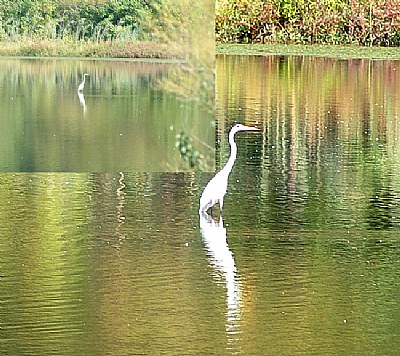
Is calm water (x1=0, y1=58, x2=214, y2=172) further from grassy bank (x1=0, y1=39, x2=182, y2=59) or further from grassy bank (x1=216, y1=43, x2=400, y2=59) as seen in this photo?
grassy bank (x1=216, y1=43, x2=400, y2=59)

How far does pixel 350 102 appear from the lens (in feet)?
59.6

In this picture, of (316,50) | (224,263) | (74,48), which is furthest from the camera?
(316,50)

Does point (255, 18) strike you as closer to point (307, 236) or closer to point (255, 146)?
point (255, 146)

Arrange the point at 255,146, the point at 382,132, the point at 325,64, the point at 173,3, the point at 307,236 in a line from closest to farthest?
the point at 307,236 < the point at 173,3 < the point at 255,146 < the point at 382,132 < the point at 325,64

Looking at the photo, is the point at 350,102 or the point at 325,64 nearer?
the point at 350,102

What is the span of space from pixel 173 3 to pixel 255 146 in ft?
8.20

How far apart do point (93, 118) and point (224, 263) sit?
4368 millimetres

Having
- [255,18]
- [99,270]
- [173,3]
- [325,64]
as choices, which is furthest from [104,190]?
[255,18]

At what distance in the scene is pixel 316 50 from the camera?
79.4ft

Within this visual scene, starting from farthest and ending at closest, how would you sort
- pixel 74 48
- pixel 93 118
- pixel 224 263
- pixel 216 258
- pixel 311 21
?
1. pixel 311 21
2. pixel 74 48
3. pixel 93 118
4. pixel 216 258
5. pixel 224 263

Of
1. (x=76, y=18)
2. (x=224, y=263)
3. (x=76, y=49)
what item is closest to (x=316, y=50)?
(x=76, y=49)

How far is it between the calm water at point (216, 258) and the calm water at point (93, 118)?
0.73 ft

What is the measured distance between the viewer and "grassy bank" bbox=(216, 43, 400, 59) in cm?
2362

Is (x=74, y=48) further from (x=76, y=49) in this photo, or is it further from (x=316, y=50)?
(x=316, y=50)
